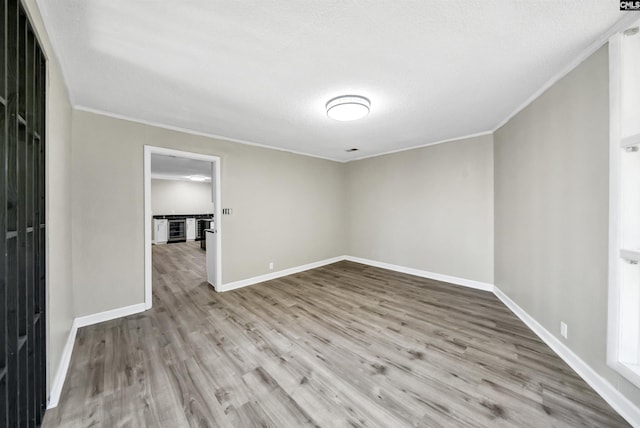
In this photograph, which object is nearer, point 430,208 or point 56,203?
point 56,203

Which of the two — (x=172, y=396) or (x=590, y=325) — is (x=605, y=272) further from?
(x=172, y=396)

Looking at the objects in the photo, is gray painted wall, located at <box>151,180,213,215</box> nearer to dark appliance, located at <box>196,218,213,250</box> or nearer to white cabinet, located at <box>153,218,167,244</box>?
white cabinet, located at <box>153,218,167,244</box>

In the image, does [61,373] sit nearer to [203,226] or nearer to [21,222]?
[21,222]

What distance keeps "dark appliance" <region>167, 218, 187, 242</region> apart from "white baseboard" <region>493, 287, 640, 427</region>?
9628mm

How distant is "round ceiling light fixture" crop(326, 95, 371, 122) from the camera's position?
2.30 metres

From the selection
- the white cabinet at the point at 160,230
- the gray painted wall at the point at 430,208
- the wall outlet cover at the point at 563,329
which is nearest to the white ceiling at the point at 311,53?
the gray painted wall at the point at 430,208

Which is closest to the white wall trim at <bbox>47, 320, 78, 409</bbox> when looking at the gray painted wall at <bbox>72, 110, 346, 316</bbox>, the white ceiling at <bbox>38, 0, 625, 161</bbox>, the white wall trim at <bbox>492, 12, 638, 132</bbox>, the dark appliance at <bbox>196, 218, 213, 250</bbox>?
the gray painted wall at <bbox>72, 110, 346, 316</bbox>

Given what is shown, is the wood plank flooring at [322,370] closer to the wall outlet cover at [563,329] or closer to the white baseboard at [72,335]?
the white baseboard at [72,335]

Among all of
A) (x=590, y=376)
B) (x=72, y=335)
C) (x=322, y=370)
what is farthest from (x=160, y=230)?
(x=590, y=376)

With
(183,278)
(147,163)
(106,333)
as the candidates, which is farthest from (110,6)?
(183,278)

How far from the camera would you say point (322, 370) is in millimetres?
1877

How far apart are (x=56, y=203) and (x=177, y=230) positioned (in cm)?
751

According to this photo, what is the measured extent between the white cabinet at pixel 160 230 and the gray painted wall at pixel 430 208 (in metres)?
6.91

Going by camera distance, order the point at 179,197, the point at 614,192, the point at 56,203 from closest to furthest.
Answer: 1. the point at 614,192
2. the point at 56,203
3. the point at 179,197
